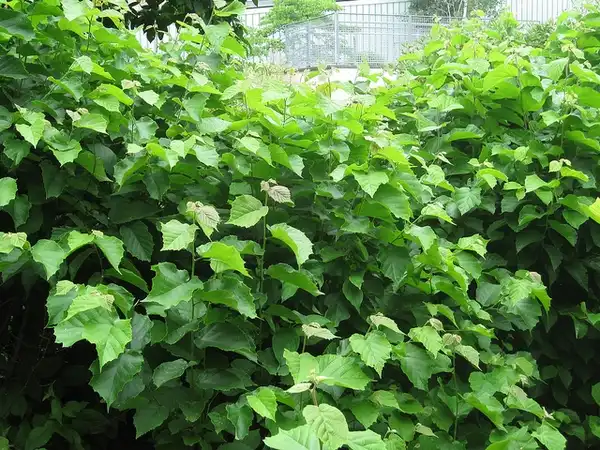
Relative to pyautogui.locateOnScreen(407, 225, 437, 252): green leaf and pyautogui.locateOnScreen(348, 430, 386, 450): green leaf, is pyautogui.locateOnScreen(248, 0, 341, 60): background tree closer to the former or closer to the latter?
pyautogui.locateOnScreen(407, 225, 437, 252): green leaf

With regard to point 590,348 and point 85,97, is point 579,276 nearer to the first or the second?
point 590,348

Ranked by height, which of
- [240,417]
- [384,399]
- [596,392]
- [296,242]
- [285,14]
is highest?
[285,14]

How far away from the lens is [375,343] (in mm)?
1901

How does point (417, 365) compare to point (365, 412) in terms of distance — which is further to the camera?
point (417, 365)

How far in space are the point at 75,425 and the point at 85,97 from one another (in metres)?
1.01

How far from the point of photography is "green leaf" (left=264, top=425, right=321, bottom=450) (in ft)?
4.43

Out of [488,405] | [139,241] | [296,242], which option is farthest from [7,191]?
[488,405]

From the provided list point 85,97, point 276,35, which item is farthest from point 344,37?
point 85,97

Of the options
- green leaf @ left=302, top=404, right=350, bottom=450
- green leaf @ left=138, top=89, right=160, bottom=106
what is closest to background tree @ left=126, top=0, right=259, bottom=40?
green leaf @ left=138, top=89, right=160, bottom=106

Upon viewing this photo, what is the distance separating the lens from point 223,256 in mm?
1737

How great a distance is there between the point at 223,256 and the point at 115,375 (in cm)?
39

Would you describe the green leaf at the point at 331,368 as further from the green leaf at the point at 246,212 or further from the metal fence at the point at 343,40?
the metal fence at the point at 343,40

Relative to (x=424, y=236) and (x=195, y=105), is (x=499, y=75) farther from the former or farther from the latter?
(x=195, y=105)

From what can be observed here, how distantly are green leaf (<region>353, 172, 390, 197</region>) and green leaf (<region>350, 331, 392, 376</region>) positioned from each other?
1.44 feet
